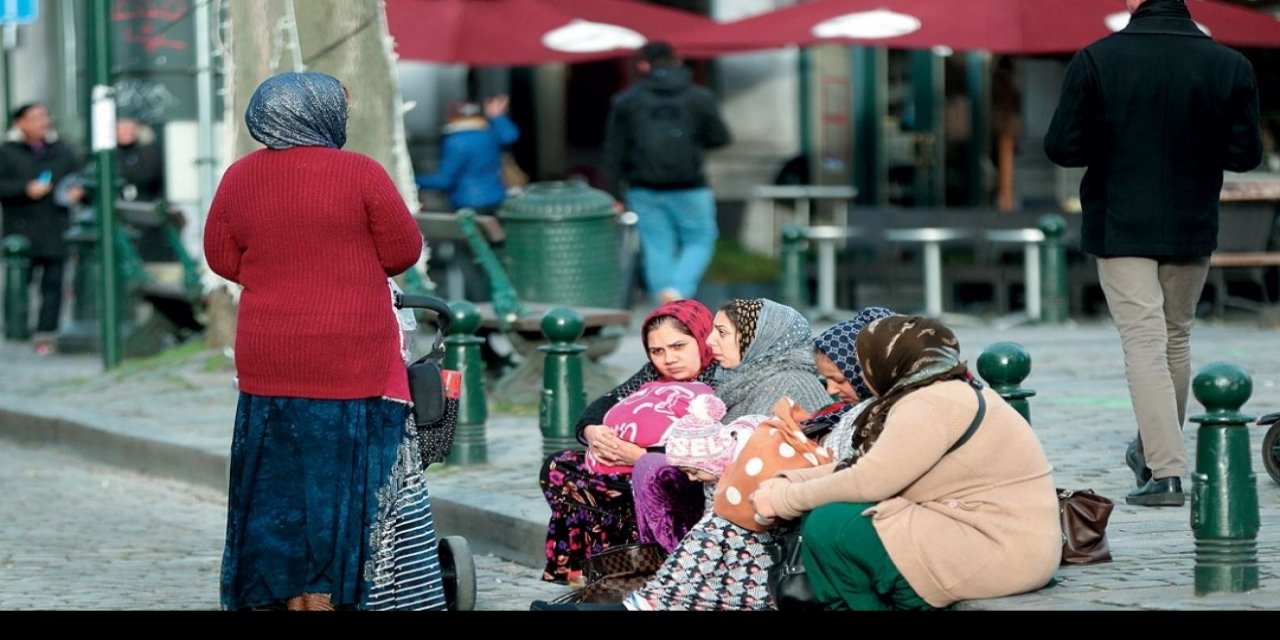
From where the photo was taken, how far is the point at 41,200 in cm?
1798

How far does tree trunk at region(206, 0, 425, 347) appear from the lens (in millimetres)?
11570

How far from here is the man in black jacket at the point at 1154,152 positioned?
771 centimetres

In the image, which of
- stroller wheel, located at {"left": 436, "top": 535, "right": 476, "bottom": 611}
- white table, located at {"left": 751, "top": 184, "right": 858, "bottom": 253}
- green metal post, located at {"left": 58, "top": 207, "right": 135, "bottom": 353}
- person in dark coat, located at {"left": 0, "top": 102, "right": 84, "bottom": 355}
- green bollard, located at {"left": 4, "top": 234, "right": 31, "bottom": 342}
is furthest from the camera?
white table, located at {"left": 751, "top": 184, "right": 858, "bottom": 253}

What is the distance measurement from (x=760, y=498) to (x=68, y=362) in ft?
35.6

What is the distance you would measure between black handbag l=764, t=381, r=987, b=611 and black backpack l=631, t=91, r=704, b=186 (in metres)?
8.75

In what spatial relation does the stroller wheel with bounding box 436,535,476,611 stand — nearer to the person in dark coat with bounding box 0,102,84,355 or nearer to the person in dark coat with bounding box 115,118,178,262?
the person in dark coat with bounding box 0,102,84,355

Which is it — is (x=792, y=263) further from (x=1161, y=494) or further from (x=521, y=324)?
(x=1161, y=494)

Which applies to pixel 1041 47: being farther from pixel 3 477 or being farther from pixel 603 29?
pixel 3 477

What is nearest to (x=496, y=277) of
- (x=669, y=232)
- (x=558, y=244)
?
(x=558, y=244)

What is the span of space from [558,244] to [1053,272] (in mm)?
4441

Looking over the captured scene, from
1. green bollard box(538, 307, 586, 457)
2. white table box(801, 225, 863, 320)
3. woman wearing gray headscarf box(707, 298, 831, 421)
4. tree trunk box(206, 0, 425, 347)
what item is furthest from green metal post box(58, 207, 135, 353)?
woman wearing gray headscarf box(707, 298, 831, 421)

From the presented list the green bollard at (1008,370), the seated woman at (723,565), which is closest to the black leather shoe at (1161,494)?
the green bollard at (1008,370)

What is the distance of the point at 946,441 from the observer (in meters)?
5.97

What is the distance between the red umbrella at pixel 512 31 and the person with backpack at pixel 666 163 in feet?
13.3
